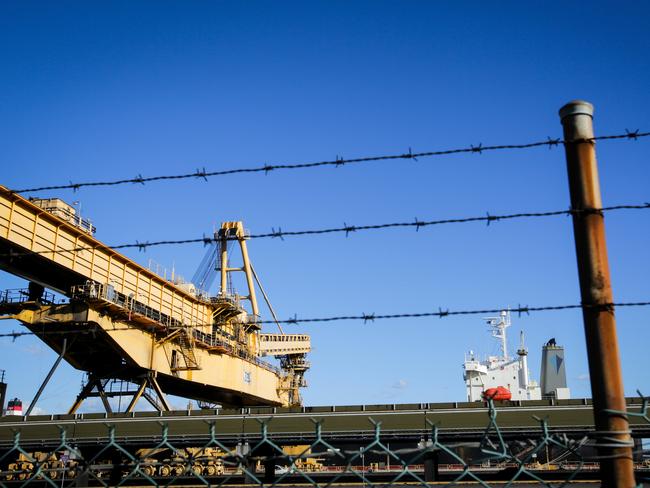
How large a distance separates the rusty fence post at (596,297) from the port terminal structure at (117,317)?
1527cm

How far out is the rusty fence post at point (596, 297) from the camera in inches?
222

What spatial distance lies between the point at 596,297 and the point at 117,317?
3021 cm

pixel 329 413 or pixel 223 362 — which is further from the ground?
pixel 223 362

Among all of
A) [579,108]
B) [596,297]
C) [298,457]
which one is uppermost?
[579,108]

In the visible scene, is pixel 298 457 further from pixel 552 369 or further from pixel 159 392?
pixel 552 369

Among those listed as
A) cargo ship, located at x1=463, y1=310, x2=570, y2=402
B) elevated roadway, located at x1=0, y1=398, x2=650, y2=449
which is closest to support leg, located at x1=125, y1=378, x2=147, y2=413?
elevated roadway, located at x1=0, y1=398, x2=650, y2=449

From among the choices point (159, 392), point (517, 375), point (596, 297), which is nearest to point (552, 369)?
point (517, 375)

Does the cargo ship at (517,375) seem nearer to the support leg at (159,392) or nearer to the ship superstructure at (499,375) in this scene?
the ship superstructure at (499,375)

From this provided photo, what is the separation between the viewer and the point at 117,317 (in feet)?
107

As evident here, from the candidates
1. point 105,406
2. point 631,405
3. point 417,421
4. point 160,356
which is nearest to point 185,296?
point 160,356

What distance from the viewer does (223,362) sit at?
44562mm

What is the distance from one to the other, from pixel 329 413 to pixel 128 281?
15085mm

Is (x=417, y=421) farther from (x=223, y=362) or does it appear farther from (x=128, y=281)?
(x=223, y=362)

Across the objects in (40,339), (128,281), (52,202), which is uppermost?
(52,202)
